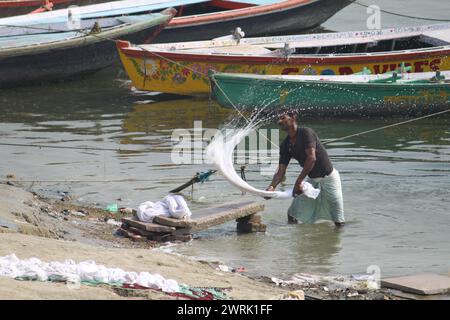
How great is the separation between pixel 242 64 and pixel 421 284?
10601 millimetres

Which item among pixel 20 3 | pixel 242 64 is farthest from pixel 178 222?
pixel 20 3

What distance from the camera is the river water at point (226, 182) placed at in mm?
11555

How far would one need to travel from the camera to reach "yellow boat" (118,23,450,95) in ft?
65.1

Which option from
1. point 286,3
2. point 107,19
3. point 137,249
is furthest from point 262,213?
point 286,3

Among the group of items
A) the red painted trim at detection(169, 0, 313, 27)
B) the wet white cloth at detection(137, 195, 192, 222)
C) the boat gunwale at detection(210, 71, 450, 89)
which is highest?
the red painted trim at detection(169, 0, 313, 27)

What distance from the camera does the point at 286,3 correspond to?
85.3 feet

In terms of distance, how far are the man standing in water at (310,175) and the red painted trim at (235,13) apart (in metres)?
12.0

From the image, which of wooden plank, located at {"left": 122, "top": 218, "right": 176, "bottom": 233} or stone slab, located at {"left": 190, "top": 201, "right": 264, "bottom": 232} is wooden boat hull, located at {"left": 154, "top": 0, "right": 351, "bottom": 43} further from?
wooden plank, located at {"left": 122, "top": 218, "right": 176, "bottom": 233}

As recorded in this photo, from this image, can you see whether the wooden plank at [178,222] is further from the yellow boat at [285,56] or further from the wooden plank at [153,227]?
the yellow boat at [285,56]

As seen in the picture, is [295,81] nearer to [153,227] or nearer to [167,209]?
[167,209]

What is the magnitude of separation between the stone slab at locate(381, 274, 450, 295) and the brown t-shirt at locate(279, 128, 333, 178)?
2407 millimetres

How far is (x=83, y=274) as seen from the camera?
29.5ft

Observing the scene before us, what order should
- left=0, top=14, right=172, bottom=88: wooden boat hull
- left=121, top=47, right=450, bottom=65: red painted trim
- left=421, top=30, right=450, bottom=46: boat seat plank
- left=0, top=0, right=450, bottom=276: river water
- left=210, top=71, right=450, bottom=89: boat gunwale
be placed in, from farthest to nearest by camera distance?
left=0, top=14, right=172, bottom=88: wooden boat hull
left=421, top=30, right=450, bottom=46: boat seat plank
left=121, top=47, right=450, bottom=65: red painted trim
left=210, top=71, right=450, bottom=89: boat gunwale
left=0, top=0, right=450, bottom=276: river water

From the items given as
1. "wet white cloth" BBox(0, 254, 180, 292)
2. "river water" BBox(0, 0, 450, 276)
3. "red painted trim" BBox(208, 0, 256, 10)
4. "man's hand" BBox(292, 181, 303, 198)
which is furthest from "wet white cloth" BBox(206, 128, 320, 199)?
"red painted trim" BBox(208, 0, 256, 10)
